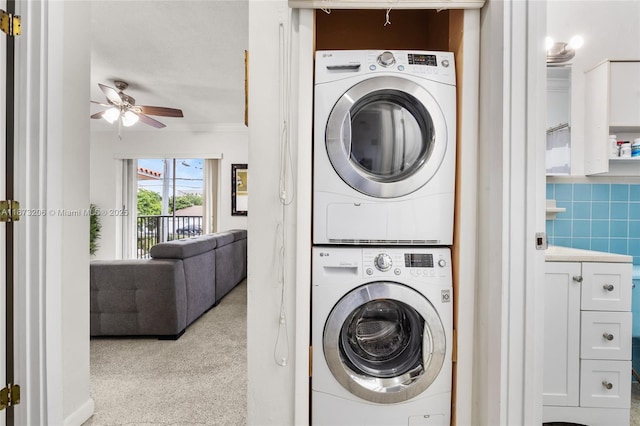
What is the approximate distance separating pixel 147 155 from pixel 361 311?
524 cm

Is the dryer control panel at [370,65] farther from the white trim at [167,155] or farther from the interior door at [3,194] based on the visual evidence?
the white trim at [167,155]

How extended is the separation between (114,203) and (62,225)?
14.6ft

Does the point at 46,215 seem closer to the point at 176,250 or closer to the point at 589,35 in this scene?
the point at 176,250

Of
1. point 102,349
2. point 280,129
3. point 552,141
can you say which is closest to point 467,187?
point 280,129

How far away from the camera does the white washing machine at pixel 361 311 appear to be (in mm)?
1376

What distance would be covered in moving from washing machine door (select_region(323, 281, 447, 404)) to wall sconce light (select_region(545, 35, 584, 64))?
1.81 meters

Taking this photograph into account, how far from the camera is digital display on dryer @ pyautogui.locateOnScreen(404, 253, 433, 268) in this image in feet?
4.60

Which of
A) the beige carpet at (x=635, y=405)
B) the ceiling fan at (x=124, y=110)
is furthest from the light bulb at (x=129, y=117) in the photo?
the beige carpet at (x=635, y=405)

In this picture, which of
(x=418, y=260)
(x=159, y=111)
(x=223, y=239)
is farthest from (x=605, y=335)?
(x=159, y=111)

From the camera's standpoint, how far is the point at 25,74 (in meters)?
1.33

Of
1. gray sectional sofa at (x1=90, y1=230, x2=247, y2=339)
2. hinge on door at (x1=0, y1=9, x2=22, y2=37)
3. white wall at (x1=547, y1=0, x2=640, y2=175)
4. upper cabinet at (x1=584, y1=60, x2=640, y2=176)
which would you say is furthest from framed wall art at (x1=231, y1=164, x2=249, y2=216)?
upper cabinet at (x1=584, y1=60, x2=640, y2=176)

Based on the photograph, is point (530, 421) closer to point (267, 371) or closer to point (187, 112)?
A: point (267, 371)

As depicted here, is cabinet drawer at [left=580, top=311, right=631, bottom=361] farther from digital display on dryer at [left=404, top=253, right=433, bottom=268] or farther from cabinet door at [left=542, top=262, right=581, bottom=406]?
digital display on dryer at [left=404, top=253, right=433, bottom=268]

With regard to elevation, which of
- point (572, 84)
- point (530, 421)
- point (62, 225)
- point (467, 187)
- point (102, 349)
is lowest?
point (102, 349)
